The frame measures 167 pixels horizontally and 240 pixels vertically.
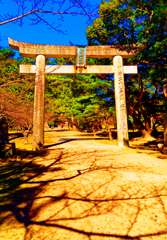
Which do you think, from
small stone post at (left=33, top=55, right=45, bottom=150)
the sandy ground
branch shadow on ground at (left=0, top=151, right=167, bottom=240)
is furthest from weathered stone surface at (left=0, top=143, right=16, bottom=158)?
small stone post at (left=33, top=55, right=45, bottom=150)

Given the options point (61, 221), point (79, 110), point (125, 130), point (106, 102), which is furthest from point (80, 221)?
point (79, 110)

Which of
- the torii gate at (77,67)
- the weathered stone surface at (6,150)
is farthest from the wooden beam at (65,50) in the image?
the weathered stone surface at (6,150)

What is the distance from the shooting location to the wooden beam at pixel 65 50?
7.25 metres

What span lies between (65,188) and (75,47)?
22.6ft

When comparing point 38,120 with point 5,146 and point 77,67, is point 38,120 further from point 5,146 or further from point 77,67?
point 77,67

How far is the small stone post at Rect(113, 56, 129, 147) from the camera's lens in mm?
7469

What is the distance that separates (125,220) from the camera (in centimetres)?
207

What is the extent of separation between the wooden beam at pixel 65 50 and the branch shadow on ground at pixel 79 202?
5.77 metres

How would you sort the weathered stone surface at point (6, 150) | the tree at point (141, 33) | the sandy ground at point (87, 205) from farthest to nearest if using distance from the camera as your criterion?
1. the tree at point (141, 33)
2. the weathered stone surface at point (6, 150)
3. the sandy ground at point (87, 205)

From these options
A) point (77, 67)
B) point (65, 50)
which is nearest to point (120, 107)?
point (77, 67)

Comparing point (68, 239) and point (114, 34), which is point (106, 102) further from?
point (68, 239)

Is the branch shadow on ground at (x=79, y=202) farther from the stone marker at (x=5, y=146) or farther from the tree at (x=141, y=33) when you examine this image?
the tree at (x=141, y=33)

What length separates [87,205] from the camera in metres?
2.45

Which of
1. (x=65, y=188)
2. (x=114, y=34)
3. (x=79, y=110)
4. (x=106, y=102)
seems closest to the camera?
(x=65, y=188)
